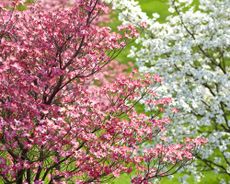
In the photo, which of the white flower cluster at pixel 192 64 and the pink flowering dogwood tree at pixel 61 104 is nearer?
the pink flowering dogwood tree at pixel 61 104

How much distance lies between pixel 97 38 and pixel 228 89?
19.4 feet

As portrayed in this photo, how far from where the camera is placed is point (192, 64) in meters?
14.1

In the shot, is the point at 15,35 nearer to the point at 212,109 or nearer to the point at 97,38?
→ the point at 97,38

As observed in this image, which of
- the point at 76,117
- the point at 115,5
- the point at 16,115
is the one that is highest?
the point at 115,5

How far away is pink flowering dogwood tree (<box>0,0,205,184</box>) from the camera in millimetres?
7805

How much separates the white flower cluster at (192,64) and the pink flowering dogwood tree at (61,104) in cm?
379

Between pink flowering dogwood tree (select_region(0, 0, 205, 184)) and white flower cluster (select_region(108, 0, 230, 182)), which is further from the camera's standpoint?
white flower cluster (select_region(108, 0, 230, 182))

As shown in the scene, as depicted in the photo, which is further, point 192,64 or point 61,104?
point 192,64

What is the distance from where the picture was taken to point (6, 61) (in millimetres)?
7988

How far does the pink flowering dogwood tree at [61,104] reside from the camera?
7.80 metres

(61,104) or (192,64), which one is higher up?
(192,64)

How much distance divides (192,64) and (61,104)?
19.7ft

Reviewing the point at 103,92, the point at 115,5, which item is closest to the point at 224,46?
the point at 115,5

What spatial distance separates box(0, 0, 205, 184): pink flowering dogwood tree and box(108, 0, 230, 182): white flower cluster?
379 centimetres
